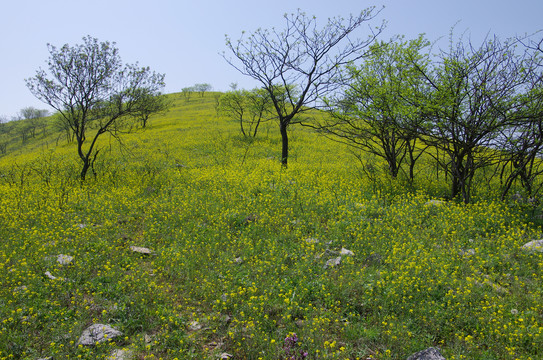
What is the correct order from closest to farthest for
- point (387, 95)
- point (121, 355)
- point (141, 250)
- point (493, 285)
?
point (121, 355) → point (493, 285) → point (141, 250) → point (387, 95)

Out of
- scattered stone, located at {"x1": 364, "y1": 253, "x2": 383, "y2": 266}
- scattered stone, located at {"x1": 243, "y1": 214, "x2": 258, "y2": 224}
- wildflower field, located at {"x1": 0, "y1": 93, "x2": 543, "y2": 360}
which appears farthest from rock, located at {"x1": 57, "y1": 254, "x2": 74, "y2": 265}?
scattered stone, located at {"x1": 364, "y1": 253, "x2": 383, "y2": 266}

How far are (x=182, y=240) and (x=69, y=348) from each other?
353 centimetres

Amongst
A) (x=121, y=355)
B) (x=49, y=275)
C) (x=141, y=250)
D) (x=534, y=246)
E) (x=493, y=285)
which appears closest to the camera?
(x=121, y=355)

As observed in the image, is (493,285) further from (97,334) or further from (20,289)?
(20,289)

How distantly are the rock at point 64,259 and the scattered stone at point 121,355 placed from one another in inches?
113

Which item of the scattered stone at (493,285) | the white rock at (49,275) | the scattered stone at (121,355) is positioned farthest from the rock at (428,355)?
the white rock at (49,275)

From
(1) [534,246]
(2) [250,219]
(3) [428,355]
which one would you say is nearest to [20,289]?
(2) [250,219]

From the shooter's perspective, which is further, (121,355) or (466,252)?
(466,252)

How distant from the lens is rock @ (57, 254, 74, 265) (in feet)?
20.8

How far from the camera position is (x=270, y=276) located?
5.98 meters

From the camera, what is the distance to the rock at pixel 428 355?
152 inches

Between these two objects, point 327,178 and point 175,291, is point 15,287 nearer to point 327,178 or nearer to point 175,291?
point 175,291

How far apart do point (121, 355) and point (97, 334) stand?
1.93ft

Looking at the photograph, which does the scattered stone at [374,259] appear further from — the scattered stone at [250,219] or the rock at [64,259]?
the rock at [64,259]
